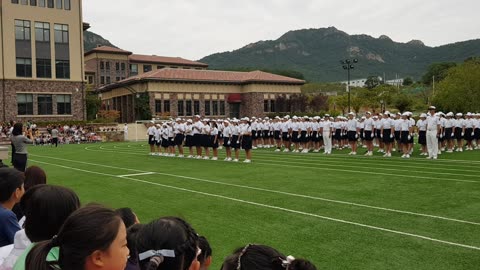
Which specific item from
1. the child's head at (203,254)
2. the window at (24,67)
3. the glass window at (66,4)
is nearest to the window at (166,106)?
the glass window at (66,4)

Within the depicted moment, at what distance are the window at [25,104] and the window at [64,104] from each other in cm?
269

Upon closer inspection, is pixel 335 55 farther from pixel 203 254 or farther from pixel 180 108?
pixel 203 254

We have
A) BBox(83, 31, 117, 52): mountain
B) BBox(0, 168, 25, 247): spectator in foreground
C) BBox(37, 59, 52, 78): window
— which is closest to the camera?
BBox(0, 168, 25, 247): spectator in foreground

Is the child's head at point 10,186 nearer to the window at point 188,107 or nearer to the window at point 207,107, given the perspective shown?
the window at point 188,107

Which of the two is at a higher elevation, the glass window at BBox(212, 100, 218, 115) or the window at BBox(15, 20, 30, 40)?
the window at BBox(15, 20, 30, 40)

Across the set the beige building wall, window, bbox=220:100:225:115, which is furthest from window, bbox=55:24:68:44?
window, bbox=220:100:225:115

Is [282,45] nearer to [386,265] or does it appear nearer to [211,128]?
[211,128]

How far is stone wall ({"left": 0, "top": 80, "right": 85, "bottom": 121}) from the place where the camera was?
4453 cm

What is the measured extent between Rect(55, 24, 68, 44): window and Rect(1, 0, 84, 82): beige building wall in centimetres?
35

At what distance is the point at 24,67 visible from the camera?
4541 centimetres

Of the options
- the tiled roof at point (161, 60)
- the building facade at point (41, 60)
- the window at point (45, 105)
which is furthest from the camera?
the tiled roof at point (161, 60)

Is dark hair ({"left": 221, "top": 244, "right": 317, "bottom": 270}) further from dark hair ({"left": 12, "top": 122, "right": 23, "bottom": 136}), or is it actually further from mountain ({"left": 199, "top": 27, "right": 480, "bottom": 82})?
mountain ({"left": 199, "top": 27, "right": 480, "bottom": 82})

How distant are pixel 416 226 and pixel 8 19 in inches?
1798

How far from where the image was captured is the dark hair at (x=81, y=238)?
220cm
